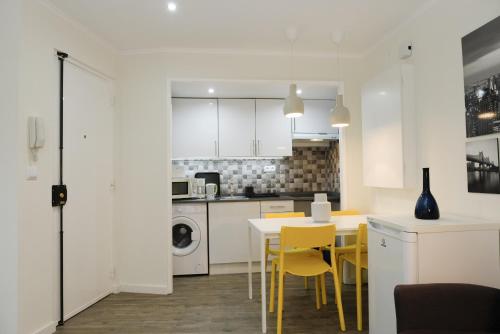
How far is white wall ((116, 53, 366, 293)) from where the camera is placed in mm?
3145

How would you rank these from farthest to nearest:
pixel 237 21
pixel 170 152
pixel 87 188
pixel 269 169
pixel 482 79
Answer: pixel 269 169, pixel 170 152, pixel 87 188, pixel 237 21, pixel 482 79

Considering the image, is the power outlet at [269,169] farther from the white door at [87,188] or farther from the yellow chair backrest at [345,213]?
the white door at [87,188]

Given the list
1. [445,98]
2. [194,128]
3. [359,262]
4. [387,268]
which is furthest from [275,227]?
[194,128]

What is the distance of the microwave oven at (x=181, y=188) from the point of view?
3836mm

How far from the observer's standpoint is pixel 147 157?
318cm

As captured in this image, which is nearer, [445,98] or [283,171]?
[445,98]

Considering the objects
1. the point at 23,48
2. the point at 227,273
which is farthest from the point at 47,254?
the point at 227,273

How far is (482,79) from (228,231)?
112 inches

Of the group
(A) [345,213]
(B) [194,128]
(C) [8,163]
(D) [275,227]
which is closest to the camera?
(C) [8,163]

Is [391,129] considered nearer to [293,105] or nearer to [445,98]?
[445,98]

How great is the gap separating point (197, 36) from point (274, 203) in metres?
2.10

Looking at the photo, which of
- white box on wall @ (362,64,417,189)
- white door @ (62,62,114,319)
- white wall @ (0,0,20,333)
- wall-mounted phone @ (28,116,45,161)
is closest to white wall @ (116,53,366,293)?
white door @ (62,62,114,319)

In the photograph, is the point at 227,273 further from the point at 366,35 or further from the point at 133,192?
the point at 366,35

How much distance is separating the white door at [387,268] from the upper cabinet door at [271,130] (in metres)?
2.24
